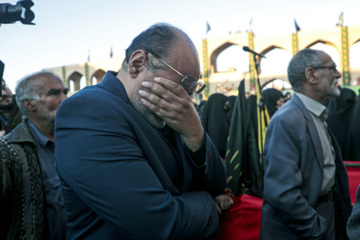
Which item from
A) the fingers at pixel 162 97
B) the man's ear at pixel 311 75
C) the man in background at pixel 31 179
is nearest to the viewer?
the fingers at pixel 162 97

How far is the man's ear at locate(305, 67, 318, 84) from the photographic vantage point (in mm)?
2406

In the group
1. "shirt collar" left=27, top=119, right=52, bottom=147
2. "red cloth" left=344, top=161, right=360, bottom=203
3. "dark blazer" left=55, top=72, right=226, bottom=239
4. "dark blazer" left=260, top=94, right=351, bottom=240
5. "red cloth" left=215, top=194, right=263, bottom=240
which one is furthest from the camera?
"red cloth" left=344, top=161, right=360, bottom=203

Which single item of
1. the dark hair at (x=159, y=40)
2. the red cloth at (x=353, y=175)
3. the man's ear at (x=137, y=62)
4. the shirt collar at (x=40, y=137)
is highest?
the dark hair at (x=159, y=40)

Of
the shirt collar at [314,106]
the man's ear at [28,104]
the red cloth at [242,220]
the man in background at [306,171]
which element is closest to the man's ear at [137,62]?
the red cloth at [242,220]

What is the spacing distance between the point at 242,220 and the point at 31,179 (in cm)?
130

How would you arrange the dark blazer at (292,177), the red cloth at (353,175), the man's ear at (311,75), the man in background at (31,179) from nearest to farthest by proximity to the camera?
the man in background at (31,179), the dark blazer at (292,177), the man's ear at (311,75), the red cloth at (353,175)

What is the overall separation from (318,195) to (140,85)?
1.53 metres

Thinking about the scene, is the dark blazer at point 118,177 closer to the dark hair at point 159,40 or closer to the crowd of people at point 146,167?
the crowd of people at point 146,167

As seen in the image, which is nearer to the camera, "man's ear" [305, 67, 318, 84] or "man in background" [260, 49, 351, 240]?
"man in background" [260, 49, 351, 240]

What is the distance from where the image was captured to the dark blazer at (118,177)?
90 cm

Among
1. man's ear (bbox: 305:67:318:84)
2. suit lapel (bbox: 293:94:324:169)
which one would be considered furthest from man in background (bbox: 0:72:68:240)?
man's ear (bbox: 305:67:318:84)

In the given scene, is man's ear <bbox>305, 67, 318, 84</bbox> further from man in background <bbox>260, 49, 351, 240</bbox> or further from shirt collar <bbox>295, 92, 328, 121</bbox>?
shirt collar <bbox>295, 92, 328, 121</bbox>

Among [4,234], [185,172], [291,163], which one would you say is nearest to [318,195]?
[291,163]

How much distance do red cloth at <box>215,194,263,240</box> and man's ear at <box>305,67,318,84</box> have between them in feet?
3.42
